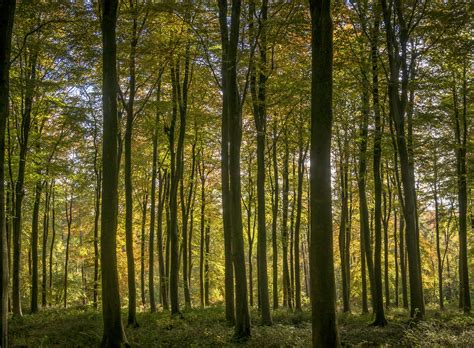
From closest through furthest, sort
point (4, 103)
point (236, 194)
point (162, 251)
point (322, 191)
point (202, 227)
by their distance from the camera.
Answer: point (322, 191)
point (4, 103)
point (236, 194)
point (162, 251)
point (202, 227)

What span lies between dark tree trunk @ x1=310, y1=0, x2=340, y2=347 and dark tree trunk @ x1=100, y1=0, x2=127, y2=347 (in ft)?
16.1

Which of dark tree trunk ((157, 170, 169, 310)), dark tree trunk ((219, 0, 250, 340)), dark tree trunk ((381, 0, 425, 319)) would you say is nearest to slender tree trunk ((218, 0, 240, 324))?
dark tree trunk ((219, 0, 250, 340))

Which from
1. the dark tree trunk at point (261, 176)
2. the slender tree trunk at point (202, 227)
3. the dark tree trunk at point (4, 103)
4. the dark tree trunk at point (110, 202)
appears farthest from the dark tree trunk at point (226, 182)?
the slender tree trunk at point (202, 227)

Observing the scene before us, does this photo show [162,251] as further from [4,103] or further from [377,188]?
[4,103]

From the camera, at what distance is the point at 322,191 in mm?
5980

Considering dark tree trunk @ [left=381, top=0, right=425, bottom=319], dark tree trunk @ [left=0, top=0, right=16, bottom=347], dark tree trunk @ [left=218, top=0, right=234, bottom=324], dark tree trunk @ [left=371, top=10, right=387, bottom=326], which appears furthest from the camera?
dark tree trunk @ [left=371, top=10, right=387, bottom=326]

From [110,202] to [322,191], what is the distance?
5092 mm

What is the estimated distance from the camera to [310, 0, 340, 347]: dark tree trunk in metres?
5.77

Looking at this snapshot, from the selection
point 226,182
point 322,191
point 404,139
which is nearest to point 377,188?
point 404,139

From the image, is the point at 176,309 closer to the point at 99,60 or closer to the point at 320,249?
the point at 99,60

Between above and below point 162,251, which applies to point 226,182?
above

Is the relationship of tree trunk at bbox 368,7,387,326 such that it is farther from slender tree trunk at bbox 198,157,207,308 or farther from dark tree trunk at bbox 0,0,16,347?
slender tree trunk at bbox 198,157,207,308

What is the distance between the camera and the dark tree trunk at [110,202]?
8.98 metres

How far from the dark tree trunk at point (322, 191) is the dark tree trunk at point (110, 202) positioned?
16.1ft
